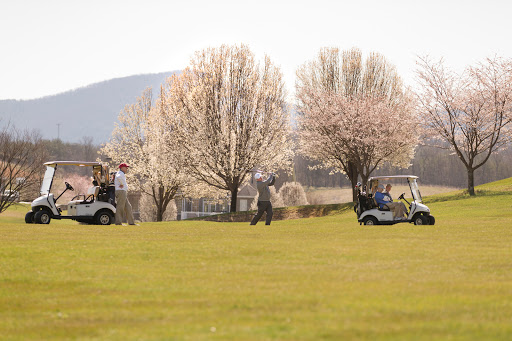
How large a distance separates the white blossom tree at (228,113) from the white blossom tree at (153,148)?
1.85 m

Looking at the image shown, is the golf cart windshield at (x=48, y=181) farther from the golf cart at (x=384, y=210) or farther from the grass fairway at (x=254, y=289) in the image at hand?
the golf cart at (x=384, y=210)

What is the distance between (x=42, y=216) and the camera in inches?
914

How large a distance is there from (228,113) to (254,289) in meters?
36.8

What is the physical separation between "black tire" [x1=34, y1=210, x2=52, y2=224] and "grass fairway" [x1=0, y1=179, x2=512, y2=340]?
7.03m

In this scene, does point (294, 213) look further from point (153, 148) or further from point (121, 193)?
point (121, 193)

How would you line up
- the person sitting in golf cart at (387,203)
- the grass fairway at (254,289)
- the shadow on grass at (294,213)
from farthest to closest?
the shadow on grass at (294,213)
the person sitting in golf cart at (387,203)
the grass fairway at (254,289)

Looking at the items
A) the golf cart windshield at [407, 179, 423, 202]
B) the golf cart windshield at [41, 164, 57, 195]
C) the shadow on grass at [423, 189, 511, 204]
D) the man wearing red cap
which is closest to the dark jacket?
the man wearing red cap

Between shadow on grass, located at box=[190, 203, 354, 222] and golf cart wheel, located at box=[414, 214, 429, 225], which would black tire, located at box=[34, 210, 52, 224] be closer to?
golf cart wheel, located at box=[414, 214, 429, 225]

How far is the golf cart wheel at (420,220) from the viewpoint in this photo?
920 inches

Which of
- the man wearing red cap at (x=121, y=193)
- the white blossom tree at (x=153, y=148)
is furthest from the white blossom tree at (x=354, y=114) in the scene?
the man wearing red cap at (x=121, y=193)

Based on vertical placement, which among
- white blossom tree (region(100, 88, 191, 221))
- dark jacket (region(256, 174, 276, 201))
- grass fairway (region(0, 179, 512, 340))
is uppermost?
white blossom tree (region(100, 88, 191, 221))

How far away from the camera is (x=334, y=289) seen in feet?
30.0

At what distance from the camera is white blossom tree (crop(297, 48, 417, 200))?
49.0 metres

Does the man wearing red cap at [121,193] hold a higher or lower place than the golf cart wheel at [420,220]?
higher
